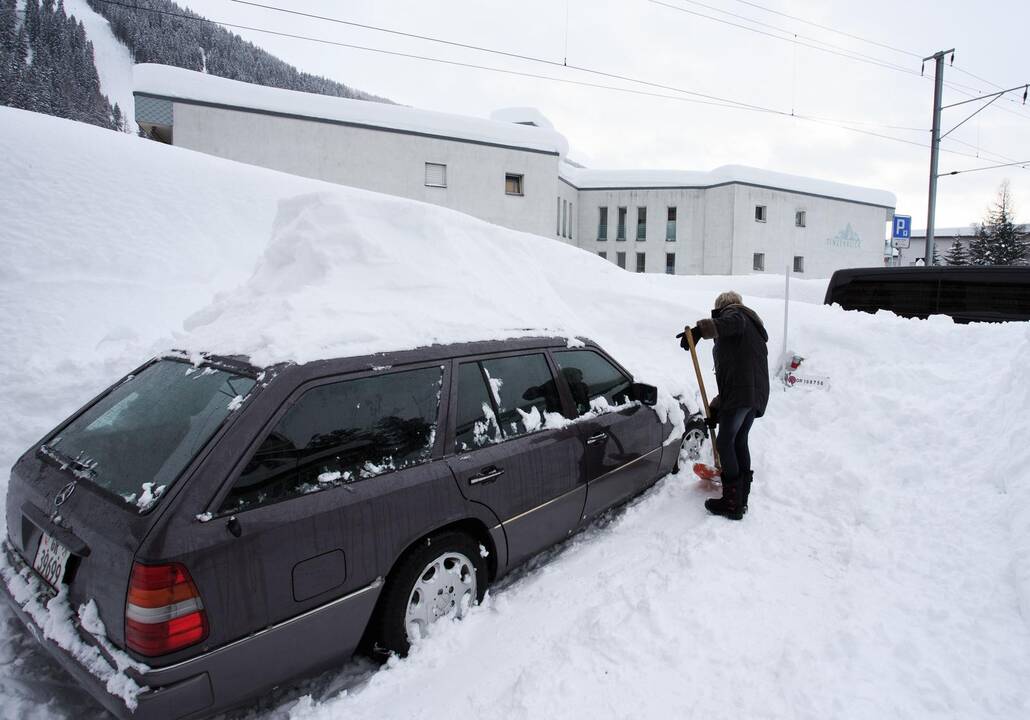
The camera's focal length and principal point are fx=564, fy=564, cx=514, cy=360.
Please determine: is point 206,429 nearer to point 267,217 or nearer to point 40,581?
point 40,581

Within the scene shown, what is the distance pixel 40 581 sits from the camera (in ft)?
7.51

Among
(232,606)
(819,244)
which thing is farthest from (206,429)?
(819,244)

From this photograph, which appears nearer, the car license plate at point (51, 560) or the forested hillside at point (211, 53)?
the car license plate at point (51, 560)

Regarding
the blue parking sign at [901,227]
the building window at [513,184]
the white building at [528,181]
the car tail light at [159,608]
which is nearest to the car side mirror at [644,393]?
the car tail light at [159,608]

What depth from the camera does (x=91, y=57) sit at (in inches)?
3137

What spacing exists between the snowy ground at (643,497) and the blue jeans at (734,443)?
1.14 ft

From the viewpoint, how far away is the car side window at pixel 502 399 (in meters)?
3.01

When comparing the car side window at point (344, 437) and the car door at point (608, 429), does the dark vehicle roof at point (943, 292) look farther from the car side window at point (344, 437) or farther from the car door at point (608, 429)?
the car side window at point (344, 437)

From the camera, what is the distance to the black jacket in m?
4.07

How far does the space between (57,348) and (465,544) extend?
4955mm

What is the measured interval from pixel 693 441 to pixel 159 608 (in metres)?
4.33

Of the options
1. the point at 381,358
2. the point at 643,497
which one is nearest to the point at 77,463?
the point at 381,358

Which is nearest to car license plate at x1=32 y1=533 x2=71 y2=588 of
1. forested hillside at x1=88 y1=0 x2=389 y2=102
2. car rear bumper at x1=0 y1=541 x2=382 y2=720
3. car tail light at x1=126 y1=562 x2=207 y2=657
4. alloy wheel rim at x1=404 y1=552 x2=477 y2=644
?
car rear bumper at x1=0 y1=541 x2=382 y2=720

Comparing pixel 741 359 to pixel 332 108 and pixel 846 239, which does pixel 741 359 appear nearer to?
pixel 332 108
